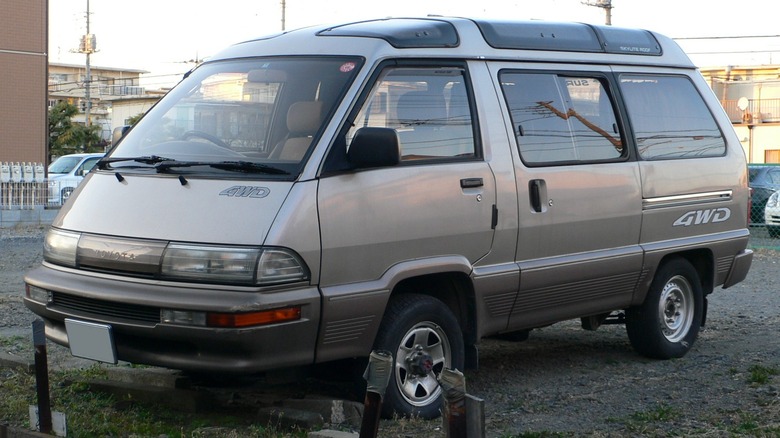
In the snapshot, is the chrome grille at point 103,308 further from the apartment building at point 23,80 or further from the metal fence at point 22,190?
the apartment building at point 23,80

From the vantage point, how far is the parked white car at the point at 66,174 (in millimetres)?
21022

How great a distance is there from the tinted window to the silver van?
13mm

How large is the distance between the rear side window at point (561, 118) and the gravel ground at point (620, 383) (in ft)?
4.79

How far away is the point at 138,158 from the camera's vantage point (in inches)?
227

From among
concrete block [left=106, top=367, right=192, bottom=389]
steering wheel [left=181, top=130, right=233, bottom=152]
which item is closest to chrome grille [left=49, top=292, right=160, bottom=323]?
concrete block [left=106, top=367, right=192, bottom=389]

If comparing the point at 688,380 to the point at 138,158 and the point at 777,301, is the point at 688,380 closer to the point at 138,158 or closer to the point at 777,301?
the point at 138,158

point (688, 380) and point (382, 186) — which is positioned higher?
point (382, 186)

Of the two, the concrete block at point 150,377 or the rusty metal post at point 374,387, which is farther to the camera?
the concrete block at point 150,377

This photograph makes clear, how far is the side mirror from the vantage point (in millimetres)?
5285

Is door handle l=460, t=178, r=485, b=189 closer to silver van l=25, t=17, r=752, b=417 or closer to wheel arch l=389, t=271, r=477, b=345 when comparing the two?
silver van l=25, t=17, r=752, b=417

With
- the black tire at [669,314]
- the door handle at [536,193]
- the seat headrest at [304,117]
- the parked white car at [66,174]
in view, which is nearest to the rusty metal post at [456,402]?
the seat headrest at [304,117]

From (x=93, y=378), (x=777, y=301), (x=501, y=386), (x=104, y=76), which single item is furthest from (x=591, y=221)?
(x=104, y=76)

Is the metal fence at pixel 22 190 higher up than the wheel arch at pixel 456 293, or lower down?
lower down

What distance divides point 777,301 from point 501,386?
525cm
